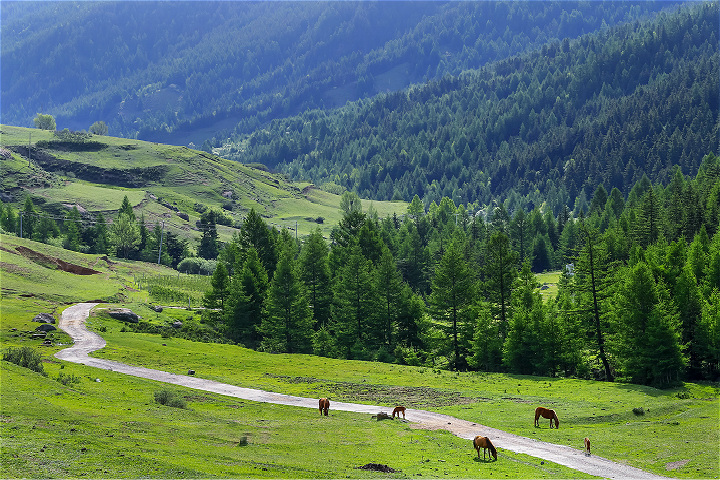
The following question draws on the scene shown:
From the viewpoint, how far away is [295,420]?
5628 centimetres

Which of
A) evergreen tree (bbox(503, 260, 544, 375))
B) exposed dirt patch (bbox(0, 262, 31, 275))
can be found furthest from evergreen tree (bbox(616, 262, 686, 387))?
exposed dirt patch (bbox(0, 262, 31, 275))

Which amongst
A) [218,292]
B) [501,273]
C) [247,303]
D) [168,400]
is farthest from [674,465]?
[218,292]

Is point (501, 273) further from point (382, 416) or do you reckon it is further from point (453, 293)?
point (382, 416)

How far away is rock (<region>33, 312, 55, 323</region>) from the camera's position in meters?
92.4

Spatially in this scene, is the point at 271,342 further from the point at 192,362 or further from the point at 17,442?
the point at 17,442

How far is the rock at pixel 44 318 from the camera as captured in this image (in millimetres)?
92438

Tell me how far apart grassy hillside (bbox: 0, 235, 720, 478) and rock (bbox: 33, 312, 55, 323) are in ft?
5.59

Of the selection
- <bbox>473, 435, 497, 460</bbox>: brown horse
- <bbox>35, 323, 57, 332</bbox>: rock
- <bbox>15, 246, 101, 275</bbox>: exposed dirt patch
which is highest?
<bbox>15, 246, 101, 275</bbox>: exposed dirt patch

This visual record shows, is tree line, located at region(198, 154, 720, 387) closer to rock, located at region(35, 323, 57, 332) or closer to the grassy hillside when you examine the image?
the grassy hillside

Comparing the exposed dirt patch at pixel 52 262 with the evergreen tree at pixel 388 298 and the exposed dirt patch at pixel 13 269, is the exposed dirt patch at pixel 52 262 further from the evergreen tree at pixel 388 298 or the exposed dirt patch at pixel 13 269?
the evergreen tree at pixel 388 298

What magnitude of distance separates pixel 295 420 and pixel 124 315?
6105 centimetres

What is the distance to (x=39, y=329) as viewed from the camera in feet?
291

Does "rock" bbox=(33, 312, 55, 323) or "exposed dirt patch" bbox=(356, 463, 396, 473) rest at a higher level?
"rock" bbox=(33, 312, 55, 323)

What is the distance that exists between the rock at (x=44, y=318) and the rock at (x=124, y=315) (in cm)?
1199
